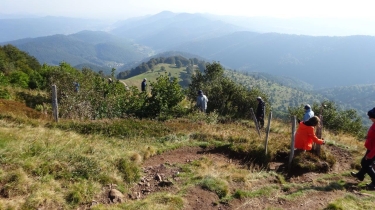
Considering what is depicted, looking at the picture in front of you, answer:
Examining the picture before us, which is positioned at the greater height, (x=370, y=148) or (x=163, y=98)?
(x=370, y=148)

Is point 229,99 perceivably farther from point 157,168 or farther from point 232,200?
point 232,200

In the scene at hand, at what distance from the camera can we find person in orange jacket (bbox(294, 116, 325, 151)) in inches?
353

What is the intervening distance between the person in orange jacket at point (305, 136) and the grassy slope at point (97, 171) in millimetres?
1088

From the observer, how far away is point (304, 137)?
939 centimetres

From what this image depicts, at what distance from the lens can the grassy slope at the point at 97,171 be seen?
20.1 ft

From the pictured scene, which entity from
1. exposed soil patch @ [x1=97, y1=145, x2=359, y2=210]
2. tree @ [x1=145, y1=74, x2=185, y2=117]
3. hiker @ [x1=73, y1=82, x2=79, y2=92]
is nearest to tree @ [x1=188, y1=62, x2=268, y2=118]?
tree @ [x1=145, y1=74, x2=185, y2=117]

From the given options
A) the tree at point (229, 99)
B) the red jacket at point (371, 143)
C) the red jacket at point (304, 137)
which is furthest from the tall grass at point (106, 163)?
the tree at point (229, 99)

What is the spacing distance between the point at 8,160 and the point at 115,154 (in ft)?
9.41

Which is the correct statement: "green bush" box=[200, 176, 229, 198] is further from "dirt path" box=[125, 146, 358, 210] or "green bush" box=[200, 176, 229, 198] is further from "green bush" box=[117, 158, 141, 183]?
"green bush" box=[117, 158, 141, 183]

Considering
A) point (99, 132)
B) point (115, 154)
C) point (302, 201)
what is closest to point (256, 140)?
point (302, 201)

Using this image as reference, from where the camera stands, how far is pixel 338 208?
6.75 meters

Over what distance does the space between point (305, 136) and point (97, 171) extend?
7.09 meters

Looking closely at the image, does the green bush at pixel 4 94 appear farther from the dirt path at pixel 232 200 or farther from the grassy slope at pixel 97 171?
the dirt path at pixel 232 200

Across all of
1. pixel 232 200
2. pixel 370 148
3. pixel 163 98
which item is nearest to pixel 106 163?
pixel 232 200
